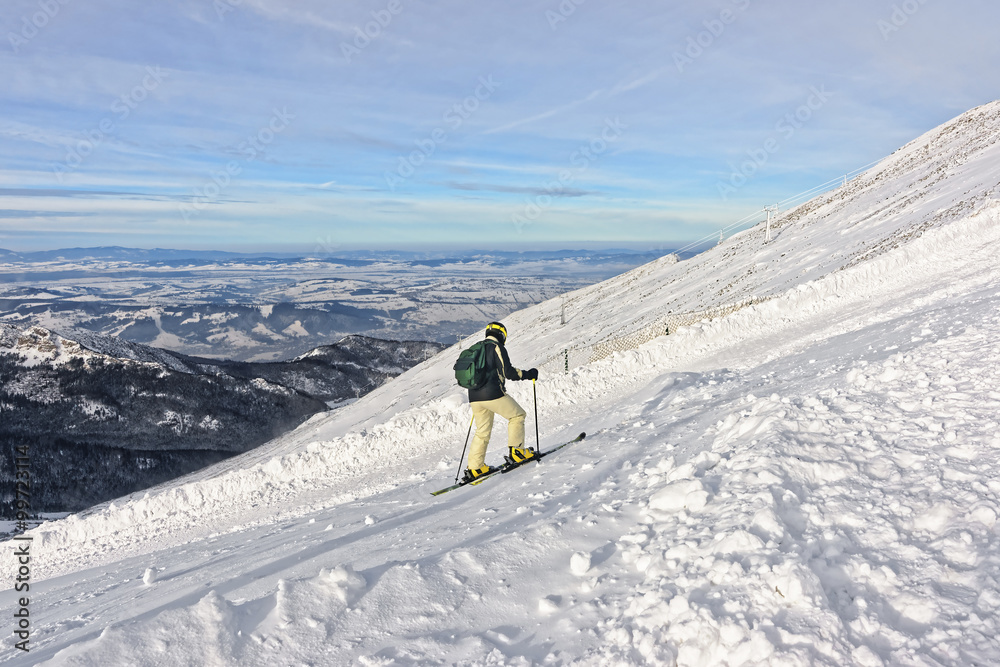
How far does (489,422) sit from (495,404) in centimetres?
42

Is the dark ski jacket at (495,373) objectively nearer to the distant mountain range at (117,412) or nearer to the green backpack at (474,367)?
the green backpack at (474,367)

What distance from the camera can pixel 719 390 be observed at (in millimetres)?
11891

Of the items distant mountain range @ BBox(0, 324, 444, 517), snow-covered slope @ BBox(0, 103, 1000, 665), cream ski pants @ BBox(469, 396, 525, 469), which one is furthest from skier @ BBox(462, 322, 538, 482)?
distant mountain range @ BBox(0, 324, 444, 517)

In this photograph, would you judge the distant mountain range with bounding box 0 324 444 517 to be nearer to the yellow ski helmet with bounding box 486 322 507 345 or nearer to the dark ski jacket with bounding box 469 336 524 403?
the dark ski jacket with bounding box 469 336 524 403

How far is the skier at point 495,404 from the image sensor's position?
353 inches

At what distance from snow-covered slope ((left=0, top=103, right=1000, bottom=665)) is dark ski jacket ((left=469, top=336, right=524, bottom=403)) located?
1545 mm

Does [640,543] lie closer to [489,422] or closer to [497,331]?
[489,422]

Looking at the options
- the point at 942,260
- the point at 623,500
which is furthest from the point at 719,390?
the point at 942,260

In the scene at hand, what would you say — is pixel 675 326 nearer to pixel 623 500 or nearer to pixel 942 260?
pixel 942 260

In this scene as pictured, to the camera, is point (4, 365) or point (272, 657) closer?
point (272, 657)

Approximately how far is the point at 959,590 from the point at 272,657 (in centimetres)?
494

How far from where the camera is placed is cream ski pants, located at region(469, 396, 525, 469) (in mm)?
9211

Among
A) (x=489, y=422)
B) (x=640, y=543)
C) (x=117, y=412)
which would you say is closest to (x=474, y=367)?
(x=489, y=422)

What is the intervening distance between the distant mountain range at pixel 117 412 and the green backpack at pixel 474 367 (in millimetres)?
88517
